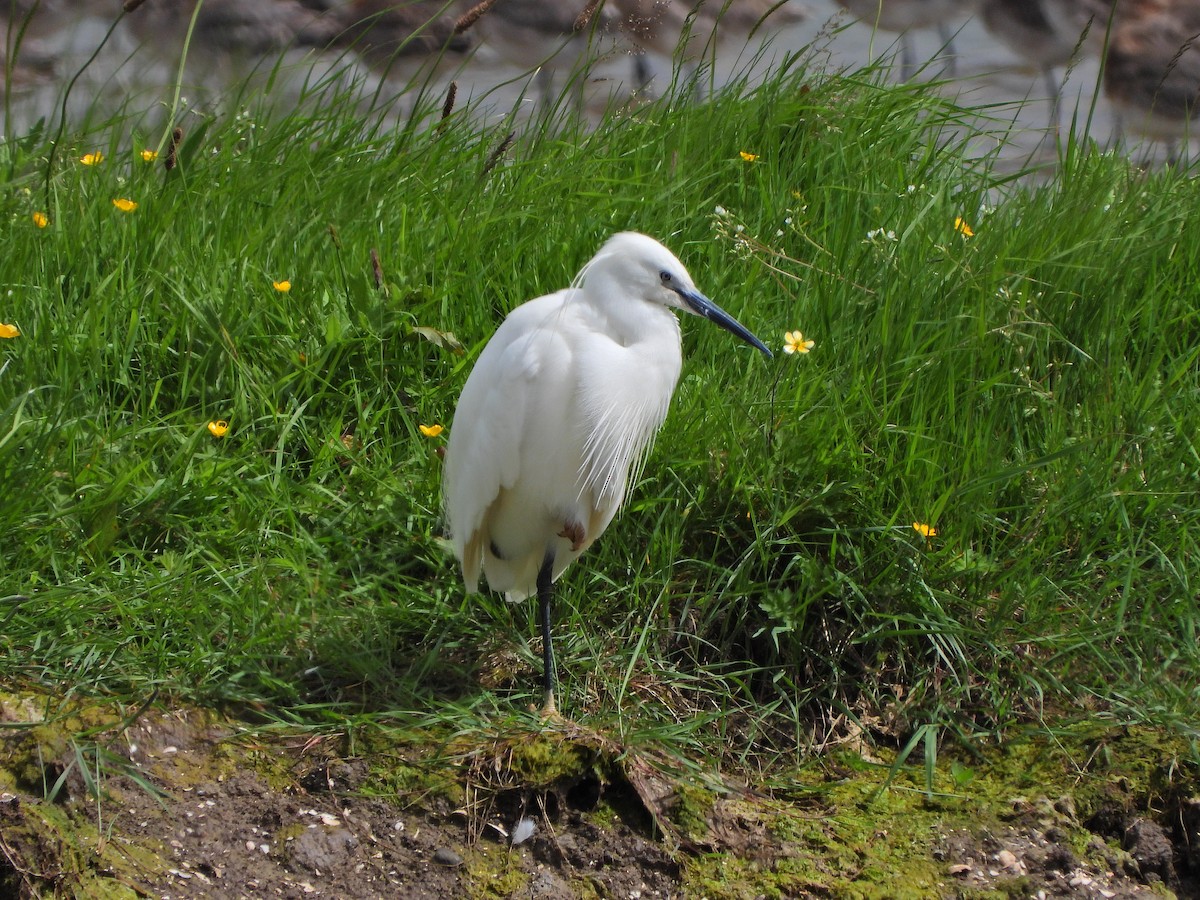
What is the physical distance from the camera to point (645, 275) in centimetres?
248

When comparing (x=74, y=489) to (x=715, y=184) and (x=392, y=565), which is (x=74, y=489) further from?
(x=715, y=184)

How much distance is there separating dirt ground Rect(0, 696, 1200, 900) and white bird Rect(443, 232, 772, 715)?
272 millimetres

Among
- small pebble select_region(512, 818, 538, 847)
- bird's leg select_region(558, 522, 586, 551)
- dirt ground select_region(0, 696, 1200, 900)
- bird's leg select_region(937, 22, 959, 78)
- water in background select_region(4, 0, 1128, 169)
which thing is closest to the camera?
dirt ground select_region(0, 696, 1200, 900)

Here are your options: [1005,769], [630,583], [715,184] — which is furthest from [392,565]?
[715,184]

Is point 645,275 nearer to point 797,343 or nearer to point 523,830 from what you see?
point 797,343

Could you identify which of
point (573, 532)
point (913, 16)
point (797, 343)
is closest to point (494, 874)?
point (573, 532)

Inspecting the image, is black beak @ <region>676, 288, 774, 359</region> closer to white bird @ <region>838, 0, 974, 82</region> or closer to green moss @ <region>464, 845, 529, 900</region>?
green moss @ <region>464, 845, 529, 900</region>

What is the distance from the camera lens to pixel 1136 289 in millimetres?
3277

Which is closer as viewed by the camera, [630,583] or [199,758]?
[199,758]

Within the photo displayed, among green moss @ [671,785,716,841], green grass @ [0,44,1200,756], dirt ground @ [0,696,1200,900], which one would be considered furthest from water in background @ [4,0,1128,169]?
green moss @ [671,785,716,841]

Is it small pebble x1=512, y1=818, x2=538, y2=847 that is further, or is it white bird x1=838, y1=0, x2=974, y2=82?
white bird x1=838, y1=0, x2=974, y2=82

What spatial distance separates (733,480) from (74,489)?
138cm

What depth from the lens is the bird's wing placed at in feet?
8.00

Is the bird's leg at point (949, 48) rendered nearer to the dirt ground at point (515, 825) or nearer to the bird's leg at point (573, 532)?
the bird's leg at point (573, 532)
